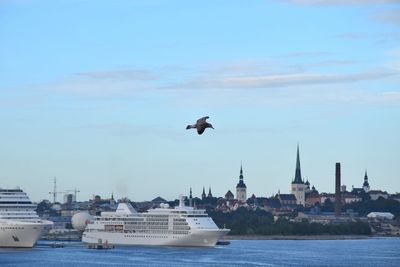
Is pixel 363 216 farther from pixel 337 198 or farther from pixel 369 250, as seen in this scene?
pixel 369 250

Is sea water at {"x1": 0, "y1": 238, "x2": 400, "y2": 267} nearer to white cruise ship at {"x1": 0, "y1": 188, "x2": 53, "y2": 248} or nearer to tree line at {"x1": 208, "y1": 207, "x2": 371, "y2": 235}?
white cruise ship at {"x1": 0, "y1": 188, "x2": 53, "y2": 248}

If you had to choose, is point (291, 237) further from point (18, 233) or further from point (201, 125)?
point (201, 125)

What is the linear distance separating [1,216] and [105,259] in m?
14.7

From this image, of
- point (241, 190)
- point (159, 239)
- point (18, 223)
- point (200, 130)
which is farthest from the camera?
point (241, 190)

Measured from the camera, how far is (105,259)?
7706 cm

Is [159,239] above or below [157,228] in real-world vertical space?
below

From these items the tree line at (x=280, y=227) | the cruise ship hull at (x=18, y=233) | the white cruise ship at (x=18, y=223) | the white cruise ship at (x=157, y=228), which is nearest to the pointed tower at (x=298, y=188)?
the tree line at (x=280, y=227)

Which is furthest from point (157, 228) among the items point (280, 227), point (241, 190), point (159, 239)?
point (241, 190)

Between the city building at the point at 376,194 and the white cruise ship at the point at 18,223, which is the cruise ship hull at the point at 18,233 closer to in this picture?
the white cruise ship at the point at 18,223

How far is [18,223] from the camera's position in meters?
87.6

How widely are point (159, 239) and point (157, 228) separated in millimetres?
Result: 1276

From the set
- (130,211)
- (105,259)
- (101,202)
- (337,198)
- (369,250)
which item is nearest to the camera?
(105,259)

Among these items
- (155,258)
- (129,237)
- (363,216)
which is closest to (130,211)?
(129,237)

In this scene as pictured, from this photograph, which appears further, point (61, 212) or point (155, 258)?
point (61, 212)
